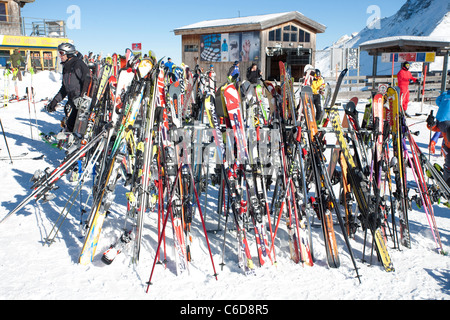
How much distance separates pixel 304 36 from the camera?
22891 mm

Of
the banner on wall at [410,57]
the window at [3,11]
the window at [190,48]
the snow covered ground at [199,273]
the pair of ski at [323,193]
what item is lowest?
the snow covered ground at [199,273]

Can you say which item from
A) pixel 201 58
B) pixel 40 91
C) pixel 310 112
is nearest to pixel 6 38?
pixel 40 91

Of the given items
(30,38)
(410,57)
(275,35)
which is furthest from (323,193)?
(30,38)

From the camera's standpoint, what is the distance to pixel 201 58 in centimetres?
2416

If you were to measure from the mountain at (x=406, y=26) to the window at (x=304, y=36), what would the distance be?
4160 cm

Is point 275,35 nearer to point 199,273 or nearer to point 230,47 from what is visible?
point 230,47

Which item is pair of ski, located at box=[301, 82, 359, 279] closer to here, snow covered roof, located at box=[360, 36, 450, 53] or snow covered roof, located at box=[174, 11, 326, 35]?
snow covered roof, located at box=[360, 36, 450, 53]

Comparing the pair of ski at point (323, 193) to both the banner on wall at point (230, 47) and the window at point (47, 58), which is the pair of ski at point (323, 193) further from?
the window at point (47, 58)

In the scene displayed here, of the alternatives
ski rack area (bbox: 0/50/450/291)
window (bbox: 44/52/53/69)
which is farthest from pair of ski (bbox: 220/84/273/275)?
window (bbox: 44/52/53/69)

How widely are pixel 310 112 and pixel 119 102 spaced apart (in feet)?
7.47

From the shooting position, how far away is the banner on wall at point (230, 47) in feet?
71.8

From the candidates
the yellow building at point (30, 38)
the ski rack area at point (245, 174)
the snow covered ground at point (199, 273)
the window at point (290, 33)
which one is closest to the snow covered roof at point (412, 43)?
the window at point (290, 33)
